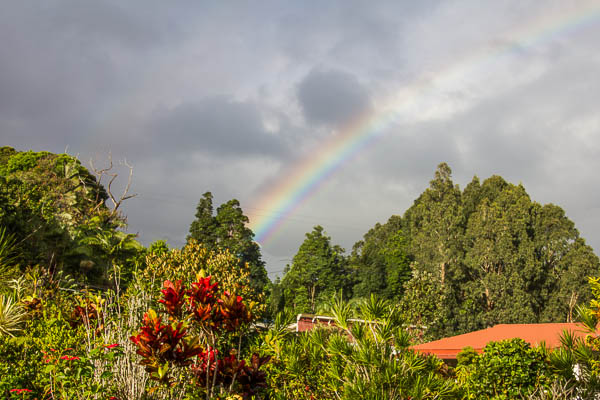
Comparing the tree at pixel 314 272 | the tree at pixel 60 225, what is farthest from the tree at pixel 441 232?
the tree at pixel 60 225

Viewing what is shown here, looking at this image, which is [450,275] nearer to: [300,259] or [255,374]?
[300,259]

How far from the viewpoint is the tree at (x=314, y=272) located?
49906 millimetres

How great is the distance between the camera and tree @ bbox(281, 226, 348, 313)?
49906 mm

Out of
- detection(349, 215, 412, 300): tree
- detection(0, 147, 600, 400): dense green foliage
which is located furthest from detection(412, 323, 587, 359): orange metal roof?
detection(349, 215, 412, 300): tree

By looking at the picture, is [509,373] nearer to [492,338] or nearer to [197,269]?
[197,269]

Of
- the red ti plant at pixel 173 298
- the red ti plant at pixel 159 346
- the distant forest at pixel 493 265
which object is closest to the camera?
the red ti plant at pixel 159 346

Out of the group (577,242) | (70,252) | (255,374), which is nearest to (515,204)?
(577,242)

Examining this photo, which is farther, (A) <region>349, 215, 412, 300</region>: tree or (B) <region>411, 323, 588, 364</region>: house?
(A) <region>349, 215, 412, 300</region>: tree

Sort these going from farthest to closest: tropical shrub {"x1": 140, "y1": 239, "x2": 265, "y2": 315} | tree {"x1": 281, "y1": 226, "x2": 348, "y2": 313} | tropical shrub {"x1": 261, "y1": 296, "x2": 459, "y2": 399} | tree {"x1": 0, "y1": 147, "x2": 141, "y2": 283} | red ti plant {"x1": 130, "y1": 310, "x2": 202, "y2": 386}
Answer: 1. tree {"x1": 281, "y1": 226, "x2": 348, "y2": 313}
2. tree {"x1": 0, "y1": 147, "x2": 141, "y2": 283}
3. tropical shrub {"x1": 140, "y1": 239, "x2": 265, "y2": 315}
4. tropical shrub {"x1": 261, "y1": 296, "x2": 459, "y2": 399}
5. red ti plant {"x1": 130, "y1": 310, "x2": 202, "y2": 386}

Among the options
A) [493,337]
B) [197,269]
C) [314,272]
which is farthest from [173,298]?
[314,272]

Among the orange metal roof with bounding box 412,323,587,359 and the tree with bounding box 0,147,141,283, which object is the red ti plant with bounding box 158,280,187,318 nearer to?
the tree with bounding box 0,147,141,283

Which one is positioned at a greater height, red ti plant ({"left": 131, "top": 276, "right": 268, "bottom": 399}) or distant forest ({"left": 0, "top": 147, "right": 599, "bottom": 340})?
distant forest ({"left": 0, "top": 147, "right": 599, "bottom": 340})

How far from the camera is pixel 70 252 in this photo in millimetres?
17828

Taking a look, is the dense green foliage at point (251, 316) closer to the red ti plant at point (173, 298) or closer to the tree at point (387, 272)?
the red ti plant at point (173, 298)
